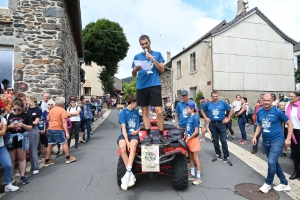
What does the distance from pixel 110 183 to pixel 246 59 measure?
1721 cm

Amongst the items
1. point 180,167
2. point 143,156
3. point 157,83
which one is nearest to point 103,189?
point 143,156

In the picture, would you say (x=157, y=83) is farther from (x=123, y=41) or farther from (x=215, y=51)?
(x=123, y=41)

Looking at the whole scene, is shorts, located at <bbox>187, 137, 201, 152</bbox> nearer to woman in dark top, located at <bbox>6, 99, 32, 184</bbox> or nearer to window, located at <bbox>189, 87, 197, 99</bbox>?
woman in dark top, located at <bbox>6, 99, 32, 184</bbox>

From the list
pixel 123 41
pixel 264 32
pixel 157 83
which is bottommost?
pixel 157 83

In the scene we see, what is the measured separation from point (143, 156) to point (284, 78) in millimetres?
19713

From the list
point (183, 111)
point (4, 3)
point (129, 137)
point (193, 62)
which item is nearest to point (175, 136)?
point (129, 137)

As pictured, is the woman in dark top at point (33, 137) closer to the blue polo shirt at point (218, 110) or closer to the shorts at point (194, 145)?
the shorts at point (194, 145)

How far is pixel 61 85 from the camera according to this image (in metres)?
8.75

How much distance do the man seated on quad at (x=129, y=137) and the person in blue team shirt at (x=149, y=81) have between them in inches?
7.7

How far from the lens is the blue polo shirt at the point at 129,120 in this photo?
4.23 meters

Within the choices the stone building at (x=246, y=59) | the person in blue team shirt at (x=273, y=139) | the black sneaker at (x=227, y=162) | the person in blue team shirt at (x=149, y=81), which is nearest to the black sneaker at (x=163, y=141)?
the person in blue team shirt at (x=149, y=81)

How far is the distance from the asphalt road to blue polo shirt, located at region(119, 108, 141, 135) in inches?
43.2

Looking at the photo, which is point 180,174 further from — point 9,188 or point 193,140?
point 9,188

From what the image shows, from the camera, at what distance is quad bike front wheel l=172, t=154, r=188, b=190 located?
3965 millimetres
